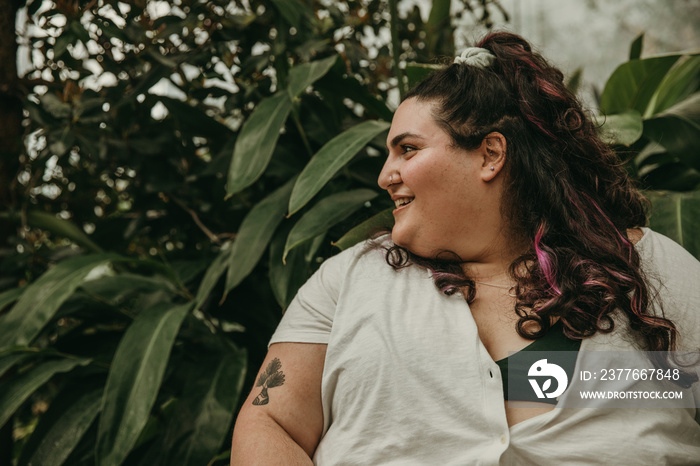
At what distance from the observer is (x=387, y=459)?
76 cm

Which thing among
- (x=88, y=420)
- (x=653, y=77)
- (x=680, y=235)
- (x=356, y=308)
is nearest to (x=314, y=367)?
(x=356, y=308)

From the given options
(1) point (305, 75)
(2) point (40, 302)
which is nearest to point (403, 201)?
(1) point (305, 75)

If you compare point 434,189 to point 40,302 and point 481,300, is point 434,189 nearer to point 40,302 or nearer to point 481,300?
point 481,300

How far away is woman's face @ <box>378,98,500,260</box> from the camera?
0.89 meters

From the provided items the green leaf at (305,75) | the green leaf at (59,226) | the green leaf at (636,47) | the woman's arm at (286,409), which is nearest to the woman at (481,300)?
the woman's arm at (286,409)

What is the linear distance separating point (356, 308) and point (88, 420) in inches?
25.0

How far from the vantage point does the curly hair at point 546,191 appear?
32.6 inches

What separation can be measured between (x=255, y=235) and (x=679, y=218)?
2.61ft

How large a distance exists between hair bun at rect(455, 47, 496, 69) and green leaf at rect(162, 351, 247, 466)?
70cm

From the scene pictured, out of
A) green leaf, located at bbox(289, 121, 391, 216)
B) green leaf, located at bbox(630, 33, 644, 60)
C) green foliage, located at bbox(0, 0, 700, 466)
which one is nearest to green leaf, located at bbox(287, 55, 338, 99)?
green foliage, located at bbox(0, 0, 700, 466)

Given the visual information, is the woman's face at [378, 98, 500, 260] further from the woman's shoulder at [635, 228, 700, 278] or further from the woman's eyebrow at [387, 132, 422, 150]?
the woman's shoulder at [635, 228, 700, 278]

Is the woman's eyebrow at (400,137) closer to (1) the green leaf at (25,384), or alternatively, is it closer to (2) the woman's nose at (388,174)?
(2) the woman's nose at (388,174)

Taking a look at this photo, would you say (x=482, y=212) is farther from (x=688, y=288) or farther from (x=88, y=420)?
(x=88, y=420)

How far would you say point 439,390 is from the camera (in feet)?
2.52
